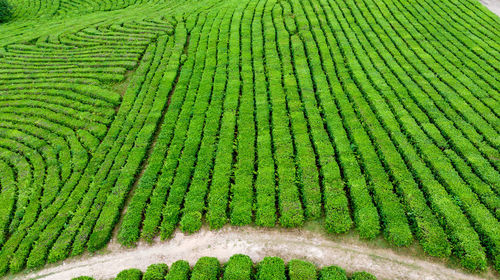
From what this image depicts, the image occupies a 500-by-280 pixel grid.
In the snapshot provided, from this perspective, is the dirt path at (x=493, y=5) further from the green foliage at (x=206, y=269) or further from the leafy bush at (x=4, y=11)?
the leafy bush at (x=4, y=11)

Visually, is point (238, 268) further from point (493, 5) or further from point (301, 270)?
point (493, 5)

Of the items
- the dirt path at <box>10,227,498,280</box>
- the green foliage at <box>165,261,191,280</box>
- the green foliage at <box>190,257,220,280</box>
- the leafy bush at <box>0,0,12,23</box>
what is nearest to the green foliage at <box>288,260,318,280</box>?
the dirt path at <box>10,227,498,280</box>

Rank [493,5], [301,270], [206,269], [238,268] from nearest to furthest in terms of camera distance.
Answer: [301,270] → [238,268] → [206,269] → [493,5]

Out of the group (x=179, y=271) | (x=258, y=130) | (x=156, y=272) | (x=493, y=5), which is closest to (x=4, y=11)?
(x=258, y=130)

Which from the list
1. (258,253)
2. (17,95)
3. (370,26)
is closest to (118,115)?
(17,95)

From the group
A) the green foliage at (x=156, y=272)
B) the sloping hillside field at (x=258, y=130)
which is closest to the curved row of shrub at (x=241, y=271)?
the green foliage at (x=156, y=272)

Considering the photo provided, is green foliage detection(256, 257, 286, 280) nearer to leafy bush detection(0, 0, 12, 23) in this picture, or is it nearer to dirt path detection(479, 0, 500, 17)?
dirt path detection(479, 0, 500, 17)
